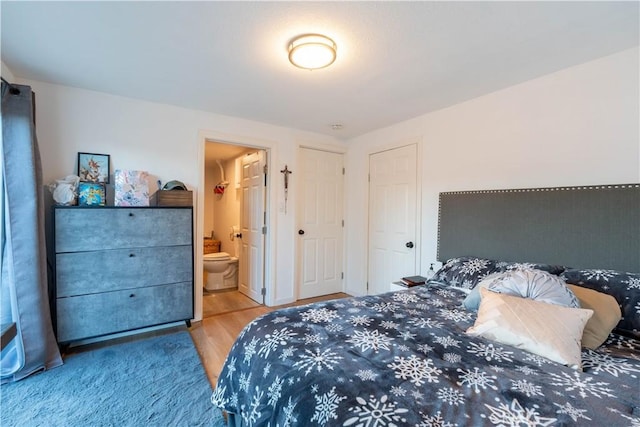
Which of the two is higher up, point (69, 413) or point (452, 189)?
point (452, 189)

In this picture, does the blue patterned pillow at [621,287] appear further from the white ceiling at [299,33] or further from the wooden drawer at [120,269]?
the wooden drawer at [120,269]

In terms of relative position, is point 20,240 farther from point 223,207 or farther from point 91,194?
point 223,207

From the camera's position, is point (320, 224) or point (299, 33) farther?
point (320, 224)

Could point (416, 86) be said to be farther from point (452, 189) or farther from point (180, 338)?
point (180, 338)

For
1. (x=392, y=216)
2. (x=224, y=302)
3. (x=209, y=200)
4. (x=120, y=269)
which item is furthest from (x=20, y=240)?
(x=209, y=200)

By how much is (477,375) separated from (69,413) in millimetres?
2228

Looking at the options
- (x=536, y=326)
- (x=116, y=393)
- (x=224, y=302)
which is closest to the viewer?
(x=536, y=326)

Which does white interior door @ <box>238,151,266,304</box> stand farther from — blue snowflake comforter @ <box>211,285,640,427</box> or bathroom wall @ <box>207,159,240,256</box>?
blue snowflake comforter @ <box>211,285,640,427</box>

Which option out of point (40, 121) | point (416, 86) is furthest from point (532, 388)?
point (40, 121)

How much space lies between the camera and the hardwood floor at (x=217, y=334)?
2248 mm

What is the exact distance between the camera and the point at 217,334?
2.76 metres

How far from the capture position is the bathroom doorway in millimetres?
3656

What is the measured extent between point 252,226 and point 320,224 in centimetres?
94

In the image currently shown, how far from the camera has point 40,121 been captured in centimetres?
239
